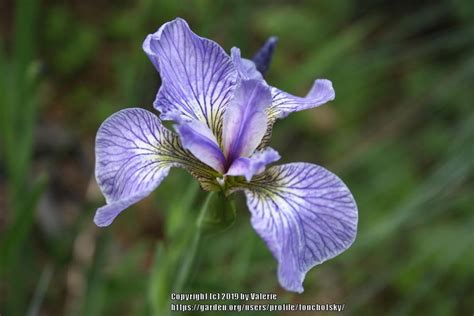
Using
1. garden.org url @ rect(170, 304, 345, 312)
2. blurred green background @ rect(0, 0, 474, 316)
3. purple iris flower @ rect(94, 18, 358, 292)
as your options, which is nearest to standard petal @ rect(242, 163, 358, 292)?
purple iris flower @ rect(94, 18, 358, 292)

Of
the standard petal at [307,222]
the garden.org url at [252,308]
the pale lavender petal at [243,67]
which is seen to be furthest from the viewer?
the garden.org url at [252,308]

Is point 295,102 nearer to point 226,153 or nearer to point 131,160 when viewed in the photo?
point 226,153

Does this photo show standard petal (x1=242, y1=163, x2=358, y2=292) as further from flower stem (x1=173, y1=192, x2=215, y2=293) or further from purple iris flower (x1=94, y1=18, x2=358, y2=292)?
flower stem (x1=173, y1=192, x2=215, y2=293)

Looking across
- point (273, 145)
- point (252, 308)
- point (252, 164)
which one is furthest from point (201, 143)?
point (273, 145)

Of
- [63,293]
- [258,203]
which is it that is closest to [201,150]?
[258,203]

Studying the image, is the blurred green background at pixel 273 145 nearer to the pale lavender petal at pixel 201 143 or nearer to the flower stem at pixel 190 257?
the flower stem at pixel 190 257

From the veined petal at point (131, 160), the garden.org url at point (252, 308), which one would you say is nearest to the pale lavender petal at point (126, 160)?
the veined petal at point (131, 160)
